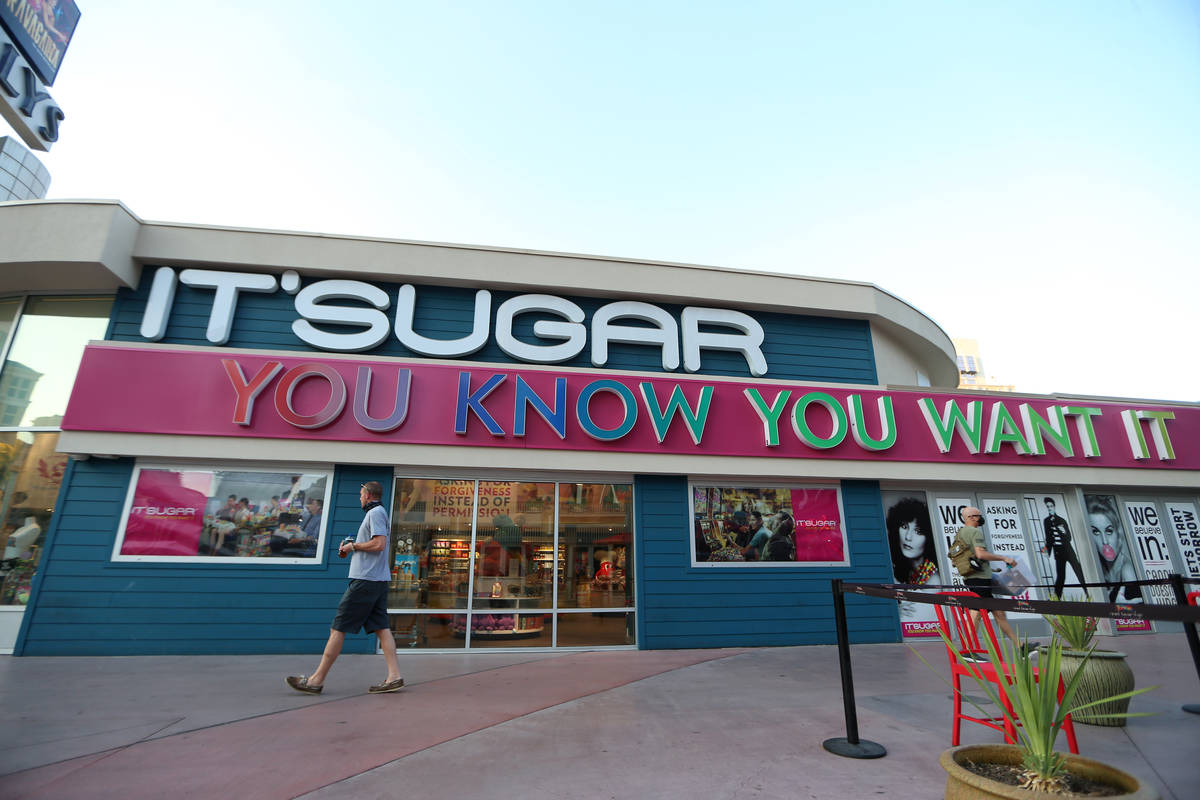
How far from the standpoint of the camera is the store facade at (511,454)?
23.5 feet

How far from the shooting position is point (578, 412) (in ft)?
25.8

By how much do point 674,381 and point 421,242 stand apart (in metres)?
4.20

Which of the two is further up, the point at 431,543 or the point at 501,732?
the point at 431,543

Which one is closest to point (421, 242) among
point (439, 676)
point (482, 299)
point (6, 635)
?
point (482, 299)

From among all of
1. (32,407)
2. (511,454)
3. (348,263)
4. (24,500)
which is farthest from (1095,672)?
(32,407)

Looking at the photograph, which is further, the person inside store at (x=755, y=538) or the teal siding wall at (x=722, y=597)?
the person inside store at (x=755, y=538)

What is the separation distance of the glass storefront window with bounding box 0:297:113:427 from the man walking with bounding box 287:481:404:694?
5585 mm

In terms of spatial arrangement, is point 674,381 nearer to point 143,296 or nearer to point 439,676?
point 439,676

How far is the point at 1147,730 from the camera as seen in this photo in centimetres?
408

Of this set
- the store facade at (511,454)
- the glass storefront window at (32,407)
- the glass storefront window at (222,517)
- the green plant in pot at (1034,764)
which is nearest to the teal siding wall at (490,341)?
the store facade at (511,454)

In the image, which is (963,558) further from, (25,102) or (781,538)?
(25,102)

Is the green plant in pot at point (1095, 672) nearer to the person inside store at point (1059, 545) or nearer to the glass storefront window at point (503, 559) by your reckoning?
the glass storefront window at point (503, 559)

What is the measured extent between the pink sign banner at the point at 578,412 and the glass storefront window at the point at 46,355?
1.03 meters

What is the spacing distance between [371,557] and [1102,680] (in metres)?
5.97
